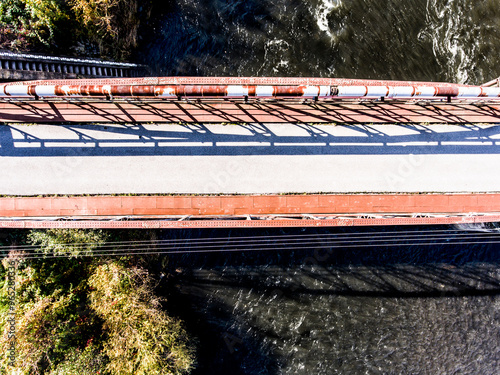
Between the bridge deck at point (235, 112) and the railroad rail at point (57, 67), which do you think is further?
the railroad rail at point (57, 67)

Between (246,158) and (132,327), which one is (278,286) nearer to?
(132,327)

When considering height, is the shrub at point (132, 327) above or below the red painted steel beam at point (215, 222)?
below

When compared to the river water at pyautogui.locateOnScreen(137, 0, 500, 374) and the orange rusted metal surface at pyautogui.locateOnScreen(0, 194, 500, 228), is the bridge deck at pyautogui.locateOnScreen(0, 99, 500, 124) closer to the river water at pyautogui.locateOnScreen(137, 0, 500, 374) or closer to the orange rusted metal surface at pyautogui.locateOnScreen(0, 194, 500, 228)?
the orange rusted metal surface at pyautogui.locateOnScreen(0, 194, 500, 228)

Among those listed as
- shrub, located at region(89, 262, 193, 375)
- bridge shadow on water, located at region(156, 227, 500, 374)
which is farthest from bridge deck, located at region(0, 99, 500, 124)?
shrub, located at region(89, 262, 193, 375)

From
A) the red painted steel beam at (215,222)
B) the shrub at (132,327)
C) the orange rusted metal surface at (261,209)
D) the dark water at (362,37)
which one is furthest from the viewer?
the dark water at (362,37)

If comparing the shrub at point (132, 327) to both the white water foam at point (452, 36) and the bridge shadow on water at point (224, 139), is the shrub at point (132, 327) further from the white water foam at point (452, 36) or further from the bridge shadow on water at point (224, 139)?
the white water foam at point (452, 36)

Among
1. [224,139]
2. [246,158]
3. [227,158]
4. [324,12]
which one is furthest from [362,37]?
[227,158]

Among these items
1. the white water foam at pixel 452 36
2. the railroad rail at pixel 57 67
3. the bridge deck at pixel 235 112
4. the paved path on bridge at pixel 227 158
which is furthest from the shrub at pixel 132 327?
the white water foam at pixel 452 36

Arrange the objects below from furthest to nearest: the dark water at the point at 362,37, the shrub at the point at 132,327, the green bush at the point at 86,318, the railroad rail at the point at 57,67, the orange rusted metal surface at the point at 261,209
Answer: the dark water at the point at 362,37 → the railroad rail at the point at 57,67 → the shrub at the point at 132,327 → the green bush at the point at 86,318 → the orange rusted metal surface at the point at 261,209
